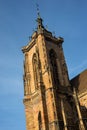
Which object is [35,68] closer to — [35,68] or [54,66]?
[35,68]

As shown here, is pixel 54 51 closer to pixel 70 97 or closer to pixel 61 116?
pixel 70 97

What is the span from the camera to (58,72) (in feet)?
119

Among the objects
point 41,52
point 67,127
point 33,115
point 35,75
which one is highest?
point 41,52

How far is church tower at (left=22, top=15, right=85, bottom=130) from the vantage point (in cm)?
3005

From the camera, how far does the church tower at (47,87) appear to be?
98.6 feet

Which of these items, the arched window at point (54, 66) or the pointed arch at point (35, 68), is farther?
the pointed arch at point (35, 68)

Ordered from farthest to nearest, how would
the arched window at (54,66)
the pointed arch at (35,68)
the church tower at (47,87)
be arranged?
the pointed arch at (35,68) < the arched window at (54,66) < the church tower at (47,87)

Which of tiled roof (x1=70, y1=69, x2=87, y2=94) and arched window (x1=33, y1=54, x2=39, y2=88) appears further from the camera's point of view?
arched window (x1=33, y1=54, x2=39, y2=88)

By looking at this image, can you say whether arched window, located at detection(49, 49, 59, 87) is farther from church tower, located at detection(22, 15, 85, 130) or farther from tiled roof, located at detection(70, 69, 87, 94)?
tiled roof, located at detection(70, 69, 87, 94)

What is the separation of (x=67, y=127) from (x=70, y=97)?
530cm

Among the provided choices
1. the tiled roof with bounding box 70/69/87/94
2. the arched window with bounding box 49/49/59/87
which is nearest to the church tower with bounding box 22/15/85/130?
the arched window with bounding box 49/49/59/87

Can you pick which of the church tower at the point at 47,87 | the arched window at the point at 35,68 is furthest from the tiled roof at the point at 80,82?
the arched window at the point at 35,68

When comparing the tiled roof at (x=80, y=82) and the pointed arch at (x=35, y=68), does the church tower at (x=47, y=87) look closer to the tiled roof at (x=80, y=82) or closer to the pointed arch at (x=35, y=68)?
the pointed arch at (x=35, y=68)

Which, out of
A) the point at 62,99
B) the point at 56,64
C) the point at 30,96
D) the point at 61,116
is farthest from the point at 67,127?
the point at 56,64
